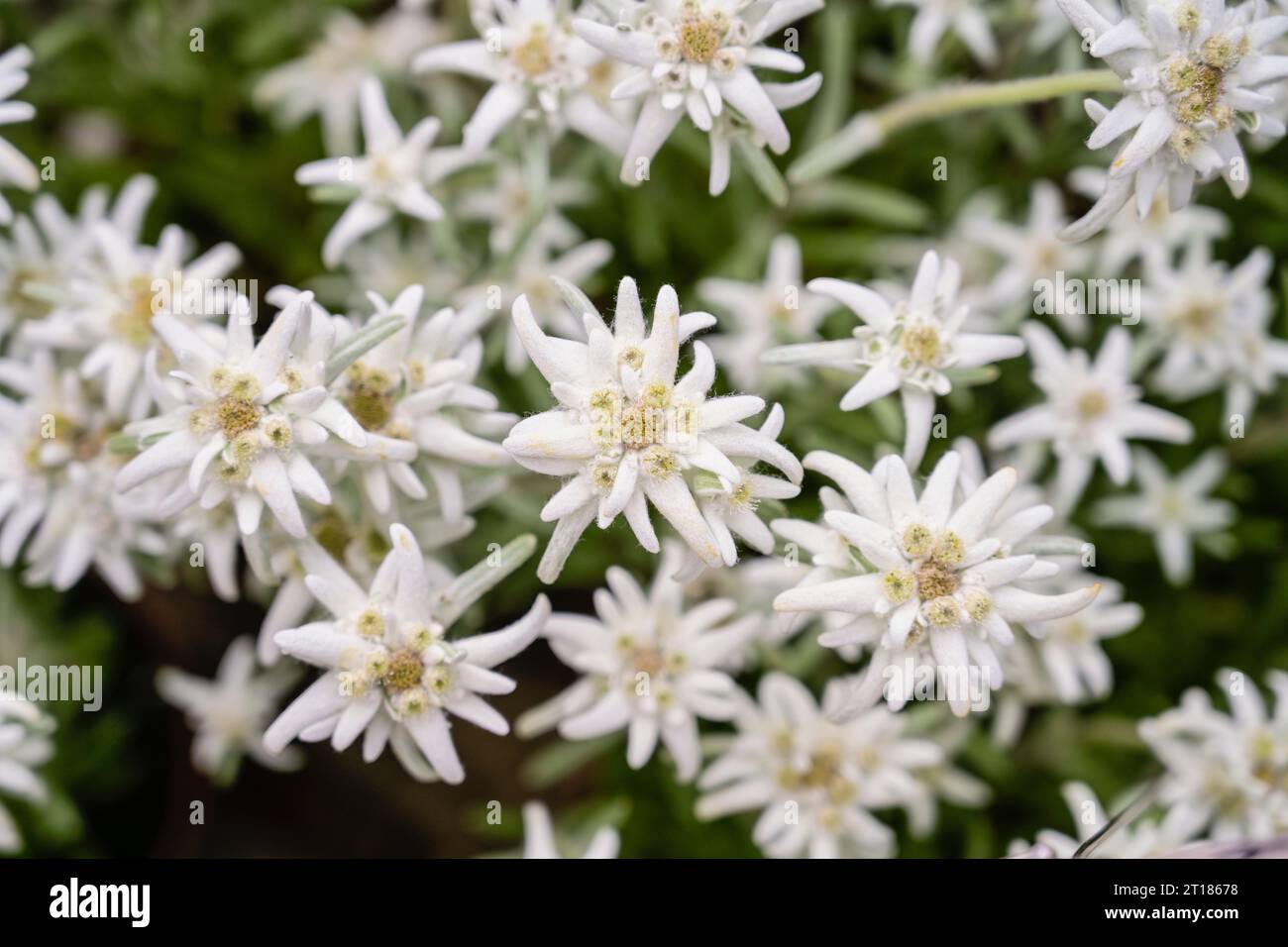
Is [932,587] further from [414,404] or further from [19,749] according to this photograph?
[19,749]

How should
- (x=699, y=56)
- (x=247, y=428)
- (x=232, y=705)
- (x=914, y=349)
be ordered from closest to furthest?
(x=247, y=428), (x=699, y=56), (x=914, y=349), (x=232, y=705)

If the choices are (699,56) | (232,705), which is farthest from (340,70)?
(232,705)

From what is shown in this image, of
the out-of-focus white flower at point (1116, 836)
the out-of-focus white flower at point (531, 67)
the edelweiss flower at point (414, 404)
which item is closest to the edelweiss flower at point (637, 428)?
the edelweiss flower at point (414, 404)

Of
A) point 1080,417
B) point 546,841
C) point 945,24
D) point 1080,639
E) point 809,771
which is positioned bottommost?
point 546,841

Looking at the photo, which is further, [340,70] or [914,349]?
[340,70]

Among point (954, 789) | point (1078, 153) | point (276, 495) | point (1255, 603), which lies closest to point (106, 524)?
point (276, 495)

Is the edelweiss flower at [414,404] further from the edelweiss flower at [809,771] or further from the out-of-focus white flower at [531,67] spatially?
the edelweiss flower at [809,771]

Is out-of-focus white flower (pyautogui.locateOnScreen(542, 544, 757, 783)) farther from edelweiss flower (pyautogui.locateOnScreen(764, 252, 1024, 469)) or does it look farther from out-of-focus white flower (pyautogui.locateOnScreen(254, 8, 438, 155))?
out-of-focus white flower (pyautogui.locateOnScreen(254, 8, 438, 155))
